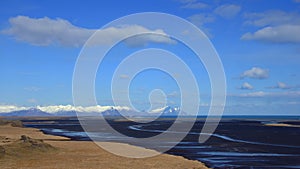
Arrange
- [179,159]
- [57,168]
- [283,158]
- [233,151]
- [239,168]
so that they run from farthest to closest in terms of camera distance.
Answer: [233,151]
[283,158]
[179,159]
[239,168]
[57,168]

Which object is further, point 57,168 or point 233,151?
point 233,151

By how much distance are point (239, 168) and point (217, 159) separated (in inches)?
249

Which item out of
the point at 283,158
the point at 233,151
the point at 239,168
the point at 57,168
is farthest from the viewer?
the point at 233,151

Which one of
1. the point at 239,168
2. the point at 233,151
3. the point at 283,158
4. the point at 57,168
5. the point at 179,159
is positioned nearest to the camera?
the point at 57,168

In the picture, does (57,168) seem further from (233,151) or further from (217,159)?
(233,151)

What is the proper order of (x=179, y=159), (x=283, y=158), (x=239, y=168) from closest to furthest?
(x=239, y=168) < (x=179, y=159) < (x=283, y=158)

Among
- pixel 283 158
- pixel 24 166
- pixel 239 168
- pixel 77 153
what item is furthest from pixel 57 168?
pixel 283 158

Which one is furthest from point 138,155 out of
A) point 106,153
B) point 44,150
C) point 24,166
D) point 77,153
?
point 24,166

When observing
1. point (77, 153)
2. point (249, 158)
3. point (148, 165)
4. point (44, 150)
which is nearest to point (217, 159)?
point (249, 158)

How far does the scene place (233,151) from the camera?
153 feet

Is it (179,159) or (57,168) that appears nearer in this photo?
(57,168)

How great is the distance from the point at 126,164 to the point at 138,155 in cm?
690

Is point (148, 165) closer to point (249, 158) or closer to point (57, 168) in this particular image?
point (57, 168)

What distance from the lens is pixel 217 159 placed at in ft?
128
